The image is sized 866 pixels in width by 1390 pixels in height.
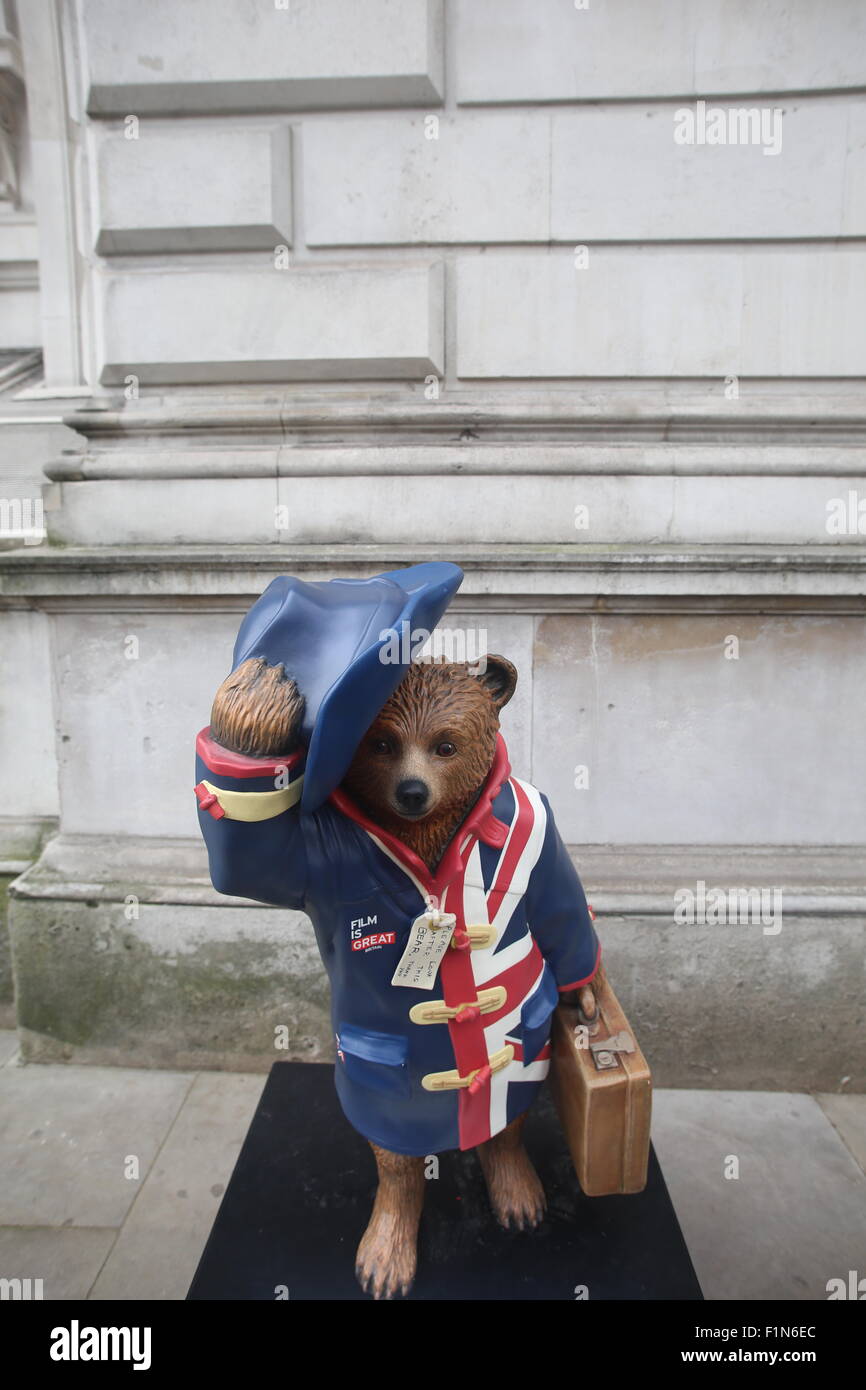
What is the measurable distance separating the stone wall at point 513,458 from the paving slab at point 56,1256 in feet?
2.97

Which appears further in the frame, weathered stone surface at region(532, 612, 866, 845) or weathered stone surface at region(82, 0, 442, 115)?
weathered stone surface at region(532, 612, 866, 845)

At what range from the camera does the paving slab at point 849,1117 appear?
10.3 ft

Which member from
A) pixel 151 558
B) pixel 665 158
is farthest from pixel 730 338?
pixel 151 558

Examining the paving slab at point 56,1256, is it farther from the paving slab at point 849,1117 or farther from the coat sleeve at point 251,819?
the paving slab at point 849,1117

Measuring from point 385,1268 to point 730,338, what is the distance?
3685 mm

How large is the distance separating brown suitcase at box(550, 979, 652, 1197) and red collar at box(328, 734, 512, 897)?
0.61m

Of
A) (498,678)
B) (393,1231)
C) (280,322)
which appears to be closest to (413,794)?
(498,678)

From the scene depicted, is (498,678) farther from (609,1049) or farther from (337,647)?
(609,1049)

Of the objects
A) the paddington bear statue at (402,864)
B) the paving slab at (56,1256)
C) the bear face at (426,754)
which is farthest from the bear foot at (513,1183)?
the paving slab at (56,1256)

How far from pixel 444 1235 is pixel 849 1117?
2158mm

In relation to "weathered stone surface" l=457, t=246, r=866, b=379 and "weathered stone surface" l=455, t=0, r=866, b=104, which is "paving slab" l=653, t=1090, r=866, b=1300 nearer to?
"weathered stone surface" l=457, t=246, r=866, b=379

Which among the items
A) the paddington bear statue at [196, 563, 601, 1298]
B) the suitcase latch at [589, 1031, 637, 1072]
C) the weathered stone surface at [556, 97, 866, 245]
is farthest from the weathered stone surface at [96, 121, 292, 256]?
the suitcase latch at [589, 1031, 637, 1072]

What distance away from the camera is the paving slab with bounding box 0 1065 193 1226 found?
2846mm
